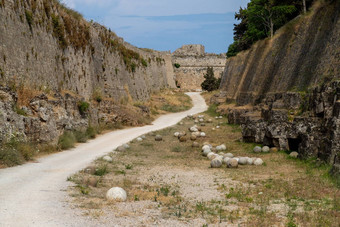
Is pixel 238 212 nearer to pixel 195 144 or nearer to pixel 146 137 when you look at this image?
pixel 195 144

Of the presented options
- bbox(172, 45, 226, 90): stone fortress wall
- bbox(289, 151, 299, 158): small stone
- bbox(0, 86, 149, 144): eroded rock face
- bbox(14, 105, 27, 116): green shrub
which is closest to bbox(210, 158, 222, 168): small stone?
bbox(289, 151, 299, 158): small stone

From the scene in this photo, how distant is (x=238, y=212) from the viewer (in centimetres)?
632

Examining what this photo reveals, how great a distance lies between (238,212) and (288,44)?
17.7 m

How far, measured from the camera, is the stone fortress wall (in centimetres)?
7200

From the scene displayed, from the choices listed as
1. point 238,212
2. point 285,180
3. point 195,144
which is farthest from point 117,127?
point 238,212

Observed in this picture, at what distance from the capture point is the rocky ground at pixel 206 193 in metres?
5.97

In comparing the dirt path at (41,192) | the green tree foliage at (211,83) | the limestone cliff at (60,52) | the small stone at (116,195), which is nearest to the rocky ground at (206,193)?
the small stone at (116,195)

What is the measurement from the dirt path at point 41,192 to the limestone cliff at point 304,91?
253 inches

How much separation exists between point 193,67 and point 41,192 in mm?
66813

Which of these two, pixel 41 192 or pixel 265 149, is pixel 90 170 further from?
pixel 265 149

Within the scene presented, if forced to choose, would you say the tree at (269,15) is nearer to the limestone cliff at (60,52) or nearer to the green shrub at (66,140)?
the limestone cliff at (60,52)

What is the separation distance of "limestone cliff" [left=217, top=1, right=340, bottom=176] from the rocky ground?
0.83 m

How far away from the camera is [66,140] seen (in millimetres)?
14875

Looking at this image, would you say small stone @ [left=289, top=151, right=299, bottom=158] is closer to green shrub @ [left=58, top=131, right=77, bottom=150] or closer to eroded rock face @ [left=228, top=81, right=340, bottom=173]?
eroded rock face @ [left=228, top=81, right=340, bottom=173]
